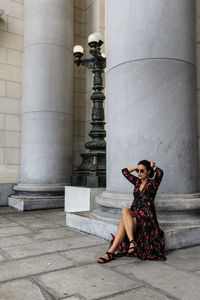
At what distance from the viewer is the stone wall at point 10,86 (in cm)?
1098

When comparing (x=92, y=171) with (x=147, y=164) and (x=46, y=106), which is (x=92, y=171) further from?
(x=147, y=164)

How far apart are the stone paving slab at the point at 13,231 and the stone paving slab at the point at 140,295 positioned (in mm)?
3443

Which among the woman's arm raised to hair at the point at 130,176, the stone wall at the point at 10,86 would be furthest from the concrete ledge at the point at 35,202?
the woman's arm raised to hair at the point at 130,176

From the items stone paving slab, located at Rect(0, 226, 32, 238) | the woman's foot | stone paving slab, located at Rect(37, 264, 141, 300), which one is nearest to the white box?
stone paving slab, located at Rect(0, 226, 32, 238)

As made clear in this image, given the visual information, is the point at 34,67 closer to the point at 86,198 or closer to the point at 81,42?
the point at 81,42

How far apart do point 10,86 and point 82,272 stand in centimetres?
895

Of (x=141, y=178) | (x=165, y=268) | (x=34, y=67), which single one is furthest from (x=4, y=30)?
(x=165, y=268)

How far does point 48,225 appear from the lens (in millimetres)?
6887

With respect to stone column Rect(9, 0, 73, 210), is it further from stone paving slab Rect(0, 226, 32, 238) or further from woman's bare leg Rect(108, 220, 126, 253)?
woman's bare leg Rect(108, 220, 126, 253)

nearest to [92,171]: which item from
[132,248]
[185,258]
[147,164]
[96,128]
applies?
[96,128]

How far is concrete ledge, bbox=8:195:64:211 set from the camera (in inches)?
372

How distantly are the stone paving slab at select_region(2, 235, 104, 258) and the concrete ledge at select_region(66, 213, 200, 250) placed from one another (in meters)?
0.19

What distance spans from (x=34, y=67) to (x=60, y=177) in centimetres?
385

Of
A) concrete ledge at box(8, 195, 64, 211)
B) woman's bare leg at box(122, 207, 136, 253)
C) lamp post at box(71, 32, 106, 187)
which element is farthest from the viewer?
concrete ledge at box(8, 195, 64, 211)
